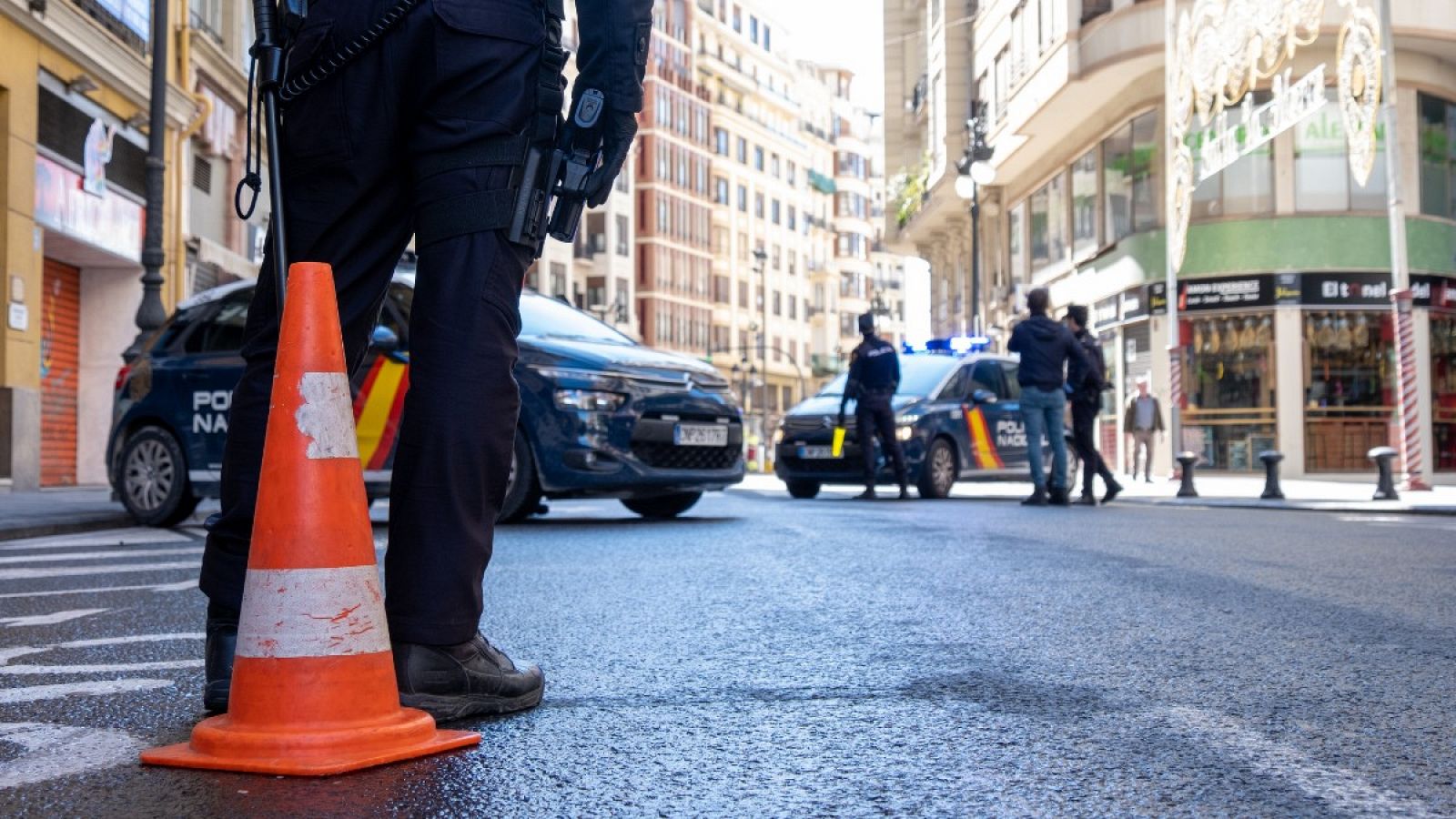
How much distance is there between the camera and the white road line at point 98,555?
26.5 feet

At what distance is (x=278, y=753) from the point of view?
103 inches

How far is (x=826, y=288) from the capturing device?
4572 inches

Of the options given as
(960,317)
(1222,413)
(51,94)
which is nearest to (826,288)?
(960,317)

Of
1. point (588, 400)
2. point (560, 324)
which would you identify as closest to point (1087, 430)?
point (560, 324)

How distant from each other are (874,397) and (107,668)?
13055mm

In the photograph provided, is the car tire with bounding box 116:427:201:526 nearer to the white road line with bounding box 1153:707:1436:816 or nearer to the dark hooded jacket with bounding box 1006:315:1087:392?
the dark hooded jacket with bounding box 1006:315:1087:392

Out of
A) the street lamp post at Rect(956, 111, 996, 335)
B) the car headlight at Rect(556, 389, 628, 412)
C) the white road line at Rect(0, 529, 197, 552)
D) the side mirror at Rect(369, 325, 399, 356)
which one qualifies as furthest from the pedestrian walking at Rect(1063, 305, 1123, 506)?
the street lamp post at Rect(956, 111, 996, 335)

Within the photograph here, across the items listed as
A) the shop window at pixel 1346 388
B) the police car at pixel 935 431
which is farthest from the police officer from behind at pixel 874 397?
the shop window at pixel 1346 388

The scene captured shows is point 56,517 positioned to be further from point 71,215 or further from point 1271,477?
point 1271,477

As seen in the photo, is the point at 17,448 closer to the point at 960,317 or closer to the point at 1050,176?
the point at 1050,176

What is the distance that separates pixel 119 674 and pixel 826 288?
11295cm

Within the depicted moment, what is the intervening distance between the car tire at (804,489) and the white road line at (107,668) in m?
14.2

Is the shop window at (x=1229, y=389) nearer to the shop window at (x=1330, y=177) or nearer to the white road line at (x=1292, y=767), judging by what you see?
the shop window at (x=1330, y=177)

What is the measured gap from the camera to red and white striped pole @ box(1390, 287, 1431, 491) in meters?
18.8
